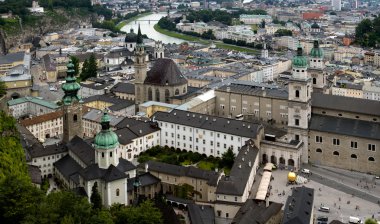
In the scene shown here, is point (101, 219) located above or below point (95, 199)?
above

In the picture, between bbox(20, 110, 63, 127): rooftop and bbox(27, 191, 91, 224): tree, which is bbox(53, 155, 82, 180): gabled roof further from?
bbox(20, 110, 63, 127): rooftop

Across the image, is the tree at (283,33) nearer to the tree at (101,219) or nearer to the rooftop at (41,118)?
the rooftop at (41,118)

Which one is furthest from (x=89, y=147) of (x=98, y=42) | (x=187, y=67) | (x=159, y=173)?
(x=98, y=42)

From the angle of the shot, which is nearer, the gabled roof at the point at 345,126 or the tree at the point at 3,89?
the gabled roof at the point at 345,126

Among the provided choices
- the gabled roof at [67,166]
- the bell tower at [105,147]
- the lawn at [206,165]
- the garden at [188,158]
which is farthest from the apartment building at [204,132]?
the bell tower at [105,147]

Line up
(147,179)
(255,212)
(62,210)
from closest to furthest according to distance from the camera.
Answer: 1. (62,210)
2. (255,212)
3. (147,179)

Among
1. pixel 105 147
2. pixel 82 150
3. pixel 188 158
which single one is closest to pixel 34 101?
pixel 82 150

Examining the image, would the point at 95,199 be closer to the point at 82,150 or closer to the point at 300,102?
the point at 82,150
